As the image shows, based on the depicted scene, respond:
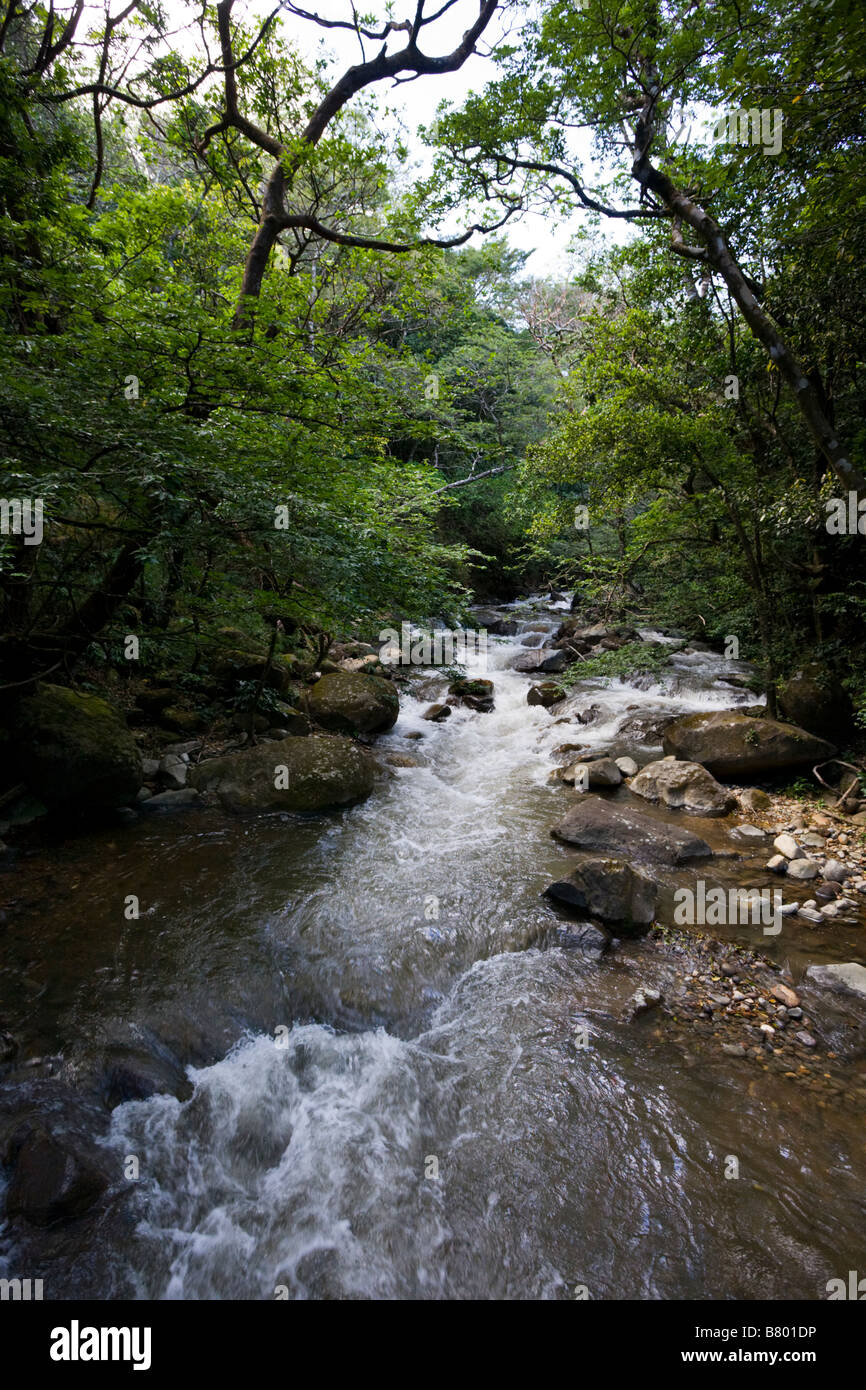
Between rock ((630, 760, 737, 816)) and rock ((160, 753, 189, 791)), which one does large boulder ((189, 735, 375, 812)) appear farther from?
rock ((630, 760, 737, 816))

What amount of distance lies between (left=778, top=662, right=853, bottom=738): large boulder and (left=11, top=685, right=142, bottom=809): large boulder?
9.61 m

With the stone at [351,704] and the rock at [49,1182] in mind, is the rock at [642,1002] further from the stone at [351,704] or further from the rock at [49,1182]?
the stone at [351,704]

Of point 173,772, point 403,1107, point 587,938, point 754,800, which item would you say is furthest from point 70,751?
point 754,800

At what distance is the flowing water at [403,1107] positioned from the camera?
2.65 meters

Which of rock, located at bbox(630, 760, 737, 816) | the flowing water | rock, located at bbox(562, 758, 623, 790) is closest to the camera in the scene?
the flowing water

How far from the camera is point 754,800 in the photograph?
7.50 metres

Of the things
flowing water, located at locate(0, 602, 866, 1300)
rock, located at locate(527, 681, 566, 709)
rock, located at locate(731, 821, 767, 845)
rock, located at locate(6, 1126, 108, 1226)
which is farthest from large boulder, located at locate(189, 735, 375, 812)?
rock, located at locate(527, 681, 566, 709)

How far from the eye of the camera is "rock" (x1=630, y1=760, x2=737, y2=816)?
24.7 ft

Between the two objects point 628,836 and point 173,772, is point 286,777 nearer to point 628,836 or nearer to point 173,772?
point 173,772

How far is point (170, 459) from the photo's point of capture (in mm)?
3746

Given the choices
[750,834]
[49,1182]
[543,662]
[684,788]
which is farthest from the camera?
[543,662]

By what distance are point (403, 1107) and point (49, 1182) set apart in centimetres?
193
